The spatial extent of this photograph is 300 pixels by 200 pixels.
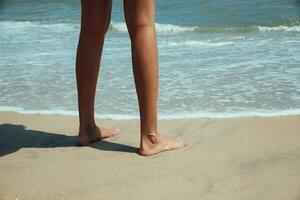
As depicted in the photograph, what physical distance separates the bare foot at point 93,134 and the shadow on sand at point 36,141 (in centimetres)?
3

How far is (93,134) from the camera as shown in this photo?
2.60 metres

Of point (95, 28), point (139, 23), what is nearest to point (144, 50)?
point (139, 23)

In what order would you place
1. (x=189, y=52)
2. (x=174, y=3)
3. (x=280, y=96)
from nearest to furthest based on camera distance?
(x=280, y=96) → (x=189, y=52) → (x=174, y=3)

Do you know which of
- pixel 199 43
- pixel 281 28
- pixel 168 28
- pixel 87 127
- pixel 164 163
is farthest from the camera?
pixel 168 28

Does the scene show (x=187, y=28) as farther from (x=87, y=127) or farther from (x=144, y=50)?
(x=144, y=50)

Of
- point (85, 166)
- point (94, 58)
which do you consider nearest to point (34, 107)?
point (94, 58)

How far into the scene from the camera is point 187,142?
98.0 inches

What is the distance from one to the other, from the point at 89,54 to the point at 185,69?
74.5 inches

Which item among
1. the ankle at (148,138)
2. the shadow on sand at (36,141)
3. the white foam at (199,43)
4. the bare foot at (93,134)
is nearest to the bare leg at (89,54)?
the bare foot at (93,134)

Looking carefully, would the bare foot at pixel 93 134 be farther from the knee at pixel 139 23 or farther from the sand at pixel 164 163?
the knee at pixel 139 23

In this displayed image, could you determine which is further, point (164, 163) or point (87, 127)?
point (87, 127)

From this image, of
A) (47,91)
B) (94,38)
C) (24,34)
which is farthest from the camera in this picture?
(24,34)

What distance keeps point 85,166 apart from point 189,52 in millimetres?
3174

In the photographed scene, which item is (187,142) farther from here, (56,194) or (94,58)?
(56,194)
